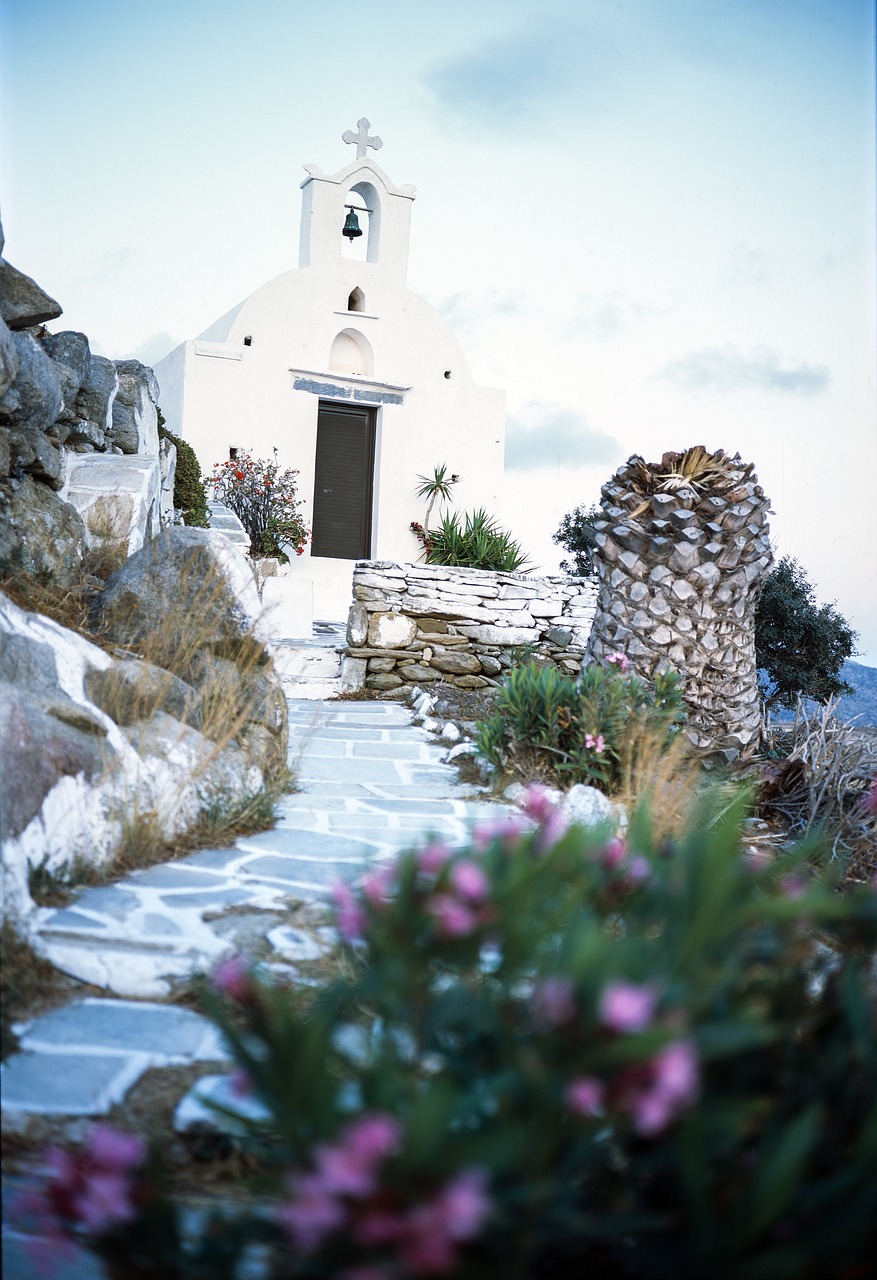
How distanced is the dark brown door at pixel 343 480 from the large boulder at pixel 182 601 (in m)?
9.01

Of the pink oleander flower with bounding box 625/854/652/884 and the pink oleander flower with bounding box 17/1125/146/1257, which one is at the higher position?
the pink oleander flower with bounding box 625/854/652/884

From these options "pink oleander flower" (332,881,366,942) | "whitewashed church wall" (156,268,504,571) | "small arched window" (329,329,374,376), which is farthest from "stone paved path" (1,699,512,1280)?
"small arched window" (329,329,374,376)

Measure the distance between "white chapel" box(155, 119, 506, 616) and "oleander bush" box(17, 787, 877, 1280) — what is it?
1270 cm

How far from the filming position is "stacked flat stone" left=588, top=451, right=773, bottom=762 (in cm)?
685

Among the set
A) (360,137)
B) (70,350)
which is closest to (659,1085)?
(70,350)

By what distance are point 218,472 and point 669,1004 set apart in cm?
1312

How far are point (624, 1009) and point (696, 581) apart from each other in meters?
6.09

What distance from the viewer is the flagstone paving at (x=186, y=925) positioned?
8.09 ft

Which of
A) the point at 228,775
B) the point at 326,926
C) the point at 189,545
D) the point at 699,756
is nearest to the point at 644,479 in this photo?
the point at 699,756

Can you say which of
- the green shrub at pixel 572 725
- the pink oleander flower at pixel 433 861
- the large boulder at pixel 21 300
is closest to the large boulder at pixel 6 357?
the large boulder at pixel 21 300

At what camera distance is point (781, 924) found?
1.41 meters

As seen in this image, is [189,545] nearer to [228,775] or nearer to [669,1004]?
[228,775]

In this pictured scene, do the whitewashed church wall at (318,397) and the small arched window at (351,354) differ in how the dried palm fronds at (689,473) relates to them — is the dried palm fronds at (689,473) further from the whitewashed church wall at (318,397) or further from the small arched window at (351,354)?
the small arched window at (351,354)

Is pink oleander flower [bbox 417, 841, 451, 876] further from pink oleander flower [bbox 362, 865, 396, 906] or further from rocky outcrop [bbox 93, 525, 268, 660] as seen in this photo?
rocky outcrop [bbox 93, 525, 268, 660]
